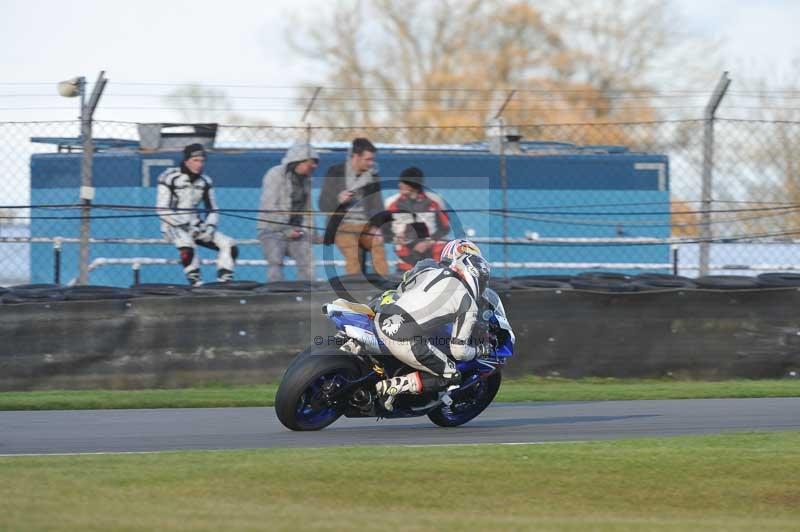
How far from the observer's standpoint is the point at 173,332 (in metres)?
11.8

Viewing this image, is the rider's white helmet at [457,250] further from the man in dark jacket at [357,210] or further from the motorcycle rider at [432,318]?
the man in dark jacket at [357,210]

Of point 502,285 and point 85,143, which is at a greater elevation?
point 85,143

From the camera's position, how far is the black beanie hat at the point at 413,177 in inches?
626

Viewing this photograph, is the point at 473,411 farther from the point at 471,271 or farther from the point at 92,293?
the point at 92,293

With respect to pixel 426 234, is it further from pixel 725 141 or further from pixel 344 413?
pixel 344 413

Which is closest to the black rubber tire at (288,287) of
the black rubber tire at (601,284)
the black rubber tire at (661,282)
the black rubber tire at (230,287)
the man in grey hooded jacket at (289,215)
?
the black rubber tire at (230,287)

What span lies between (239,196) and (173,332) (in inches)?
198

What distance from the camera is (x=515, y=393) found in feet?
37.6

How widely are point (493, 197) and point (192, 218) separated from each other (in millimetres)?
5318

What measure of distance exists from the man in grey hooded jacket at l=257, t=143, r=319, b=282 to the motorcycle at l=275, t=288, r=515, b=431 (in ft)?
14.6

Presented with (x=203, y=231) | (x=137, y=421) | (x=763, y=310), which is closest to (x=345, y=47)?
(x=203, y=231)

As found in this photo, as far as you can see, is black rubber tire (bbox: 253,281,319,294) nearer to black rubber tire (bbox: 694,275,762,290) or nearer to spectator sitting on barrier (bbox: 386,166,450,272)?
spectator sitting on barrier (bbox: 386,166,450,272)

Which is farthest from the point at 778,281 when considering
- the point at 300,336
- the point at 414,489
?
the point at 414,489

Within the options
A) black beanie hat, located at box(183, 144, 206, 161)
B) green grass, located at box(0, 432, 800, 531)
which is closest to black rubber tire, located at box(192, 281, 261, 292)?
black beanie hat, located at box(183, 144, 206, 161)
